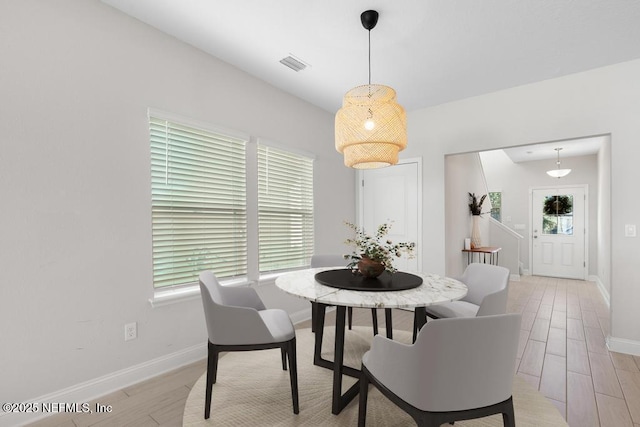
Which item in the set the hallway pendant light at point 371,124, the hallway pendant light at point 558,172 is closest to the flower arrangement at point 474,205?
the hallway pendant light at point 558,172

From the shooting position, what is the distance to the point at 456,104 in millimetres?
3828

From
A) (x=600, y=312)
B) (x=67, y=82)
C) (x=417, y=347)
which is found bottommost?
(x=600, y=312)

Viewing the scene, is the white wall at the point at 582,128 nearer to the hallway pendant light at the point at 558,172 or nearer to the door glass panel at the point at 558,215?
the hallway pendant light at the point at 558,172

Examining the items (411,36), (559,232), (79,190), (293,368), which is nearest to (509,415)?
(293,368)

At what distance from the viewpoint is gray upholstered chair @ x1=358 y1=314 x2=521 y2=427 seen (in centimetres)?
112

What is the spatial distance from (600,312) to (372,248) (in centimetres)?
399

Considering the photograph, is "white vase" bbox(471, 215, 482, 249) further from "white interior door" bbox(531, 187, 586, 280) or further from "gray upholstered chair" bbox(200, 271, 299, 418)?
"gray upholstered chair" bbox(200, 271, 299, 418)

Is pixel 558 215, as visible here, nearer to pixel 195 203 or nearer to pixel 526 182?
pixel 526 182

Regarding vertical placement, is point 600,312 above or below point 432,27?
below

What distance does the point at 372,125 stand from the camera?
2.02 m

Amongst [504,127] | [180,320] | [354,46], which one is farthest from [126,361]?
[504,127]

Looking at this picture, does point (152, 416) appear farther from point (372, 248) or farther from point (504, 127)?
point (504, 127)

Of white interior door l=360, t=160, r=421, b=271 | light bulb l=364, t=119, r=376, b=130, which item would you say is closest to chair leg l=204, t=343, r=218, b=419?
light bulb l=364, t=119, r=376, b=130

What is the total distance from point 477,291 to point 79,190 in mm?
3048
